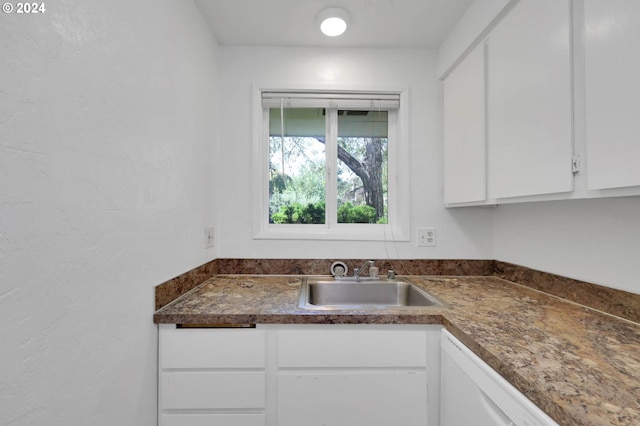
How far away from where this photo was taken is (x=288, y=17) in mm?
1448

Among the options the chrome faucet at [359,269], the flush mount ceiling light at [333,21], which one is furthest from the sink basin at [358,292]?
the flush mount ceiling light at [333,21]

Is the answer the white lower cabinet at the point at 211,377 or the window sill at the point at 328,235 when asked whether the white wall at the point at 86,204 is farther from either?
the window sill at the point at 328,235

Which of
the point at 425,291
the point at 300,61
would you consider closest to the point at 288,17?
the point at 300,61

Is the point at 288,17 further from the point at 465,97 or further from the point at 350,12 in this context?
the point at 465,97

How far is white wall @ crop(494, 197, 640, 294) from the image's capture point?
3.18 ft

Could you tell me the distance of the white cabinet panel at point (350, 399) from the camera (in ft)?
3.45

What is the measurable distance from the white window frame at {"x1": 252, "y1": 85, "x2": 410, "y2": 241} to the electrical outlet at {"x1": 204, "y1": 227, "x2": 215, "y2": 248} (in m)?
0.25

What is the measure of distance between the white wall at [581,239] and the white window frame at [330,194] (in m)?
0.62

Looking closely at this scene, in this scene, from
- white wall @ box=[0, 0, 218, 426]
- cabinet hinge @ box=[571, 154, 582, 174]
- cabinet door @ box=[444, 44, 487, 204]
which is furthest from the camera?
cabinet door @ box=[444, 44, 487, 204]

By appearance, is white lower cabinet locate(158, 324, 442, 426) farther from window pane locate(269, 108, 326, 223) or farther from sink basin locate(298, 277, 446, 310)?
window pane locate(269, 108, 326, 223)

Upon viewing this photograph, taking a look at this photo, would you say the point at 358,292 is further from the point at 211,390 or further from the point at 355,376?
the point at 211,390

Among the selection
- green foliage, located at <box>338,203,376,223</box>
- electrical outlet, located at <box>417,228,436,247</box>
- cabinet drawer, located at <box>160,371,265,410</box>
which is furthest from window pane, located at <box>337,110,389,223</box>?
cabinet drawer, located at <box>160,371,265,410</box>

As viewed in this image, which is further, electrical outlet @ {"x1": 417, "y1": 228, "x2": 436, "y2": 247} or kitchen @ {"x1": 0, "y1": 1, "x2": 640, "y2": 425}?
electrical outlet @ {"x1": 417, "y1": 228, "x2": 436, "y2": 247}

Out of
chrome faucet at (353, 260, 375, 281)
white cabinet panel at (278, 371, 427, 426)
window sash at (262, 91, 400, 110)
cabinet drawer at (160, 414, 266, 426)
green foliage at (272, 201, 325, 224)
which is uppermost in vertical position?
window sash at (262, 91, 400, 110)
